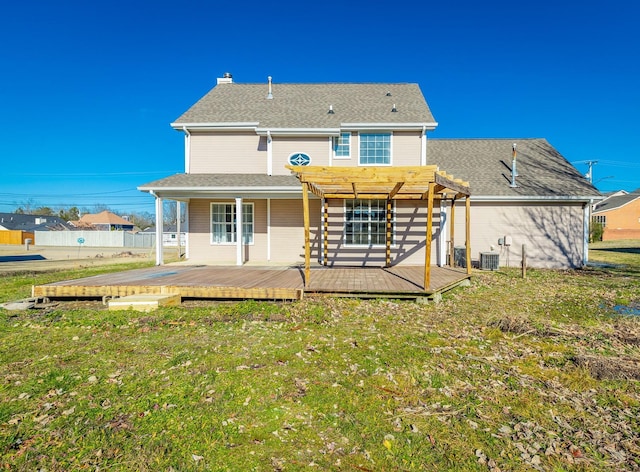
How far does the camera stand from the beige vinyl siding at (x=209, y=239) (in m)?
12.2

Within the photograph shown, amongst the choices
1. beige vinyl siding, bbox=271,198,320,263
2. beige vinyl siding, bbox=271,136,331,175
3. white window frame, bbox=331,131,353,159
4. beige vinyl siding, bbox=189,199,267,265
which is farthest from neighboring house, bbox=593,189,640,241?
beige vinyl siding, bbox=189,199,267,265

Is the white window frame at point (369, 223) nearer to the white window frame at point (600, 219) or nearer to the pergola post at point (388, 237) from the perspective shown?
the pergola post at point (388, 237)

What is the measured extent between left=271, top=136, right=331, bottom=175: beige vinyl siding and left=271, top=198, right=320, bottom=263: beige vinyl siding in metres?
1.29

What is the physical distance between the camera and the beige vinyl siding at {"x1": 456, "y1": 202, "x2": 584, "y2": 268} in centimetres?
1311

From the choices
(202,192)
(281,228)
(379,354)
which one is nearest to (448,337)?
(379,354)

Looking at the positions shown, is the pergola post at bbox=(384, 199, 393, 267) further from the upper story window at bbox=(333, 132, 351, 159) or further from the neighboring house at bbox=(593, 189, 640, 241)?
the neighboring house at bbox=(593, 189, 640, 241)

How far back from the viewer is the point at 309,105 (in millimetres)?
13711

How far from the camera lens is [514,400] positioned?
132 inches

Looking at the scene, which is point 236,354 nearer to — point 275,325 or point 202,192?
point 275,325

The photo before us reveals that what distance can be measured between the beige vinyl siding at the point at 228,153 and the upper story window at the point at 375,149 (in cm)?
360

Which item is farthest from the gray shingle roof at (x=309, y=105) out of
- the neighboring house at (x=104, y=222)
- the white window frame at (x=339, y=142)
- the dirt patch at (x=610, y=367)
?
the neighboring house at (x=104, y=222)

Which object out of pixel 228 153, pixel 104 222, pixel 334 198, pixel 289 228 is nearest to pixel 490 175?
pixel 334 198

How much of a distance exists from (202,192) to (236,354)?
781 centimetres

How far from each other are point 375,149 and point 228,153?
5430 mm
